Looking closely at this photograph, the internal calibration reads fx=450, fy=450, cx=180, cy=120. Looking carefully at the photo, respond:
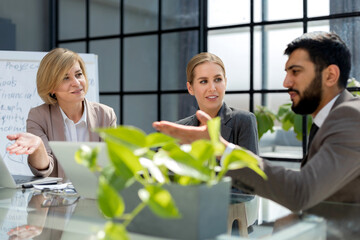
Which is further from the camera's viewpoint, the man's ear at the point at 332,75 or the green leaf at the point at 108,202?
the man's ear at the point at 332,75

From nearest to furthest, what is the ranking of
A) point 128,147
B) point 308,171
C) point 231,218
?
1. point 128,147
2. point 231,218
3. point 308,171

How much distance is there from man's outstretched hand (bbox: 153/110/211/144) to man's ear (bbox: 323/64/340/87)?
0.56 metres

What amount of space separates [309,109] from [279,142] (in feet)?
7.05

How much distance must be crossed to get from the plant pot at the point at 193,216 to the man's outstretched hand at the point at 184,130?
26 cm

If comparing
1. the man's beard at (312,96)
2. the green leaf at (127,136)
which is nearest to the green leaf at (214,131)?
the green leaf at (127,136)

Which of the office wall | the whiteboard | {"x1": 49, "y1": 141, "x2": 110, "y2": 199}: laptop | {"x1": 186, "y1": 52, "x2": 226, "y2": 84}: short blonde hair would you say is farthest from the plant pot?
the office wall

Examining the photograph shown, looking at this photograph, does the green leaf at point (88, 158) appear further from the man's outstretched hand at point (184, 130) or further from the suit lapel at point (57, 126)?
the suit lapel at point (57, 126)

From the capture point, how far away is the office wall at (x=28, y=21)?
443cm

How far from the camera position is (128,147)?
2.12 feet

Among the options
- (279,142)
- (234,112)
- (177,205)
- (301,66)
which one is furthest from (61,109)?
(279,142)

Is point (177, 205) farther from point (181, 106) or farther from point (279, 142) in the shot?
point (181, 106)

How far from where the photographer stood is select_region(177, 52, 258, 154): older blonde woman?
7.23 feet

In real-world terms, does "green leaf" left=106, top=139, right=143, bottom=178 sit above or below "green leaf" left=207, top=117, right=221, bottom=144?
below

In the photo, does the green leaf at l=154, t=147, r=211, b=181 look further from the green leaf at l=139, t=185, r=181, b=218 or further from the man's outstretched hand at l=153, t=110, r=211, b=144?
the man's outstretched hand at l=153, t=110, r=211, b=144
